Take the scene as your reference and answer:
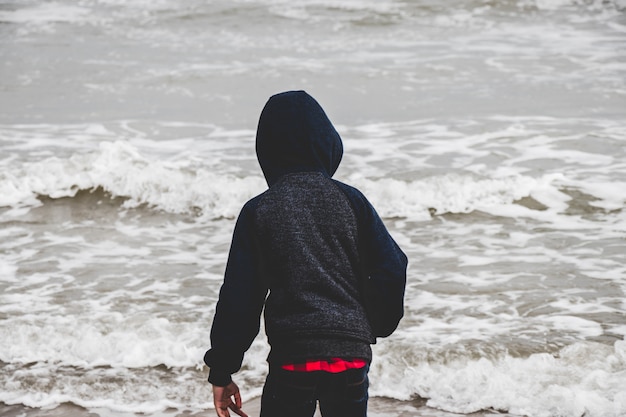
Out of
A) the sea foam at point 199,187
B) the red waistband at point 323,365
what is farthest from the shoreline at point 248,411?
the sea foam at point 199,187

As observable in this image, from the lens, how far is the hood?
2.20 metres

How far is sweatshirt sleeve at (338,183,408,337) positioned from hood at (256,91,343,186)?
0.11 m

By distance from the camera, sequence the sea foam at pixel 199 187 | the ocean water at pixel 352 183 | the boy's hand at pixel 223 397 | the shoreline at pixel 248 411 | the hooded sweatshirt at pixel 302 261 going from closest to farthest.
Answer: the hooded sweatshirt at pixel 302 261 → the boy's hand at pixel 223 397 → the shoreline at pixel 248 411 → the ocean water at pixel 352 183 → the sea foam at pixel 199 187

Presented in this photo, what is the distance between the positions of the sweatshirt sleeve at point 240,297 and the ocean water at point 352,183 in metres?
2.05

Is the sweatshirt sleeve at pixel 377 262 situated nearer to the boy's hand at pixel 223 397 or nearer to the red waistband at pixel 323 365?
the red waistband at pixel 323 365

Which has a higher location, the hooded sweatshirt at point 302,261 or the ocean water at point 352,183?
the hooded sweatshirt at point 302,261

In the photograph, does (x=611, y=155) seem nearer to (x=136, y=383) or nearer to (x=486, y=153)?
(x=486, y=153)

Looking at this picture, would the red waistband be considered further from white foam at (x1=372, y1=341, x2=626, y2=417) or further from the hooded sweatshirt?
white foam at (x1=372, y1=341, x2=626, y2=417)

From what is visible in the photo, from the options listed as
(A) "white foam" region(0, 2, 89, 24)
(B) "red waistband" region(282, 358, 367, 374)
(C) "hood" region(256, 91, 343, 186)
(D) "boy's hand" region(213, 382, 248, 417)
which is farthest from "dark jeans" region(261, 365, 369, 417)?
(A) "white foam" region(0, 2, 89, 24)

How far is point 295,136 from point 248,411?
2.18 meters

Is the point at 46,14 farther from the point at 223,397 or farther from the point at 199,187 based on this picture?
the point at 223,397

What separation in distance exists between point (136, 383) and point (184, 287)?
64.6 inches

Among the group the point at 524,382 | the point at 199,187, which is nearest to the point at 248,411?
the point at 524,382

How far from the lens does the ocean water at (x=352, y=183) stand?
14.9 feet
